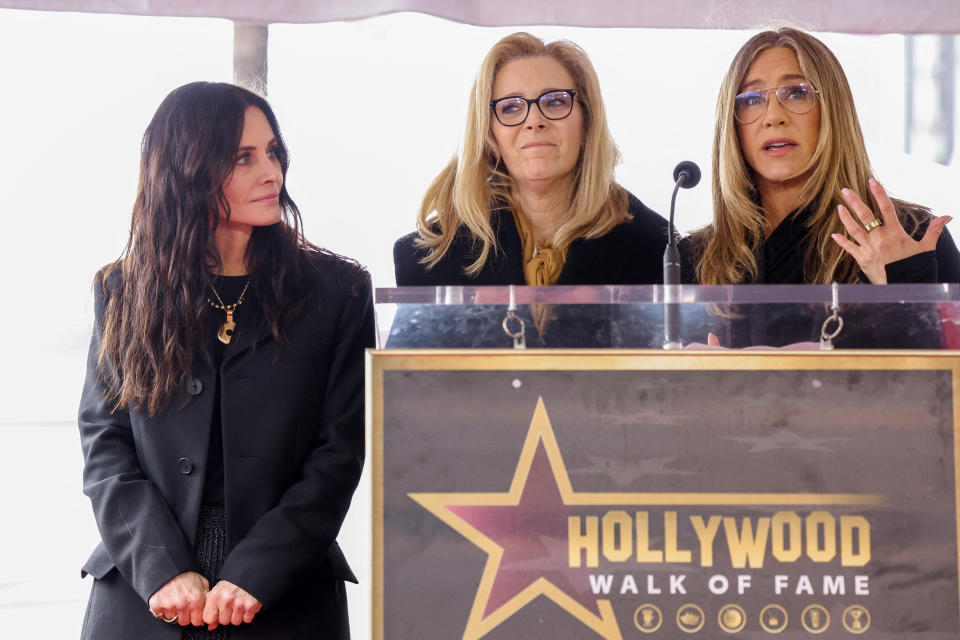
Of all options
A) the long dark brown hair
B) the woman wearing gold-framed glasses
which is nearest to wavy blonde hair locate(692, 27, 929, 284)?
the woman wearing gold-framed glasses

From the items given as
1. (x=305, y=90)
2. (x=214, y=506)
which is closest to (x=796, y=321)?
(x=214, y=506)

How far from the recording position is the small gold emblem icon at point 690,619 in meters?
1.08

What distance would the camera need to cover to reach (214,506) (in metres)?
1.74

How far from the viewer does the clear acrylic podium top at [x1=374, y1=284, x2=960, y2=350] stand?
1132mm

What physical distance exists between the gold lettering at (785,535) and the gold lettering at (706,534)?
2.4 inches

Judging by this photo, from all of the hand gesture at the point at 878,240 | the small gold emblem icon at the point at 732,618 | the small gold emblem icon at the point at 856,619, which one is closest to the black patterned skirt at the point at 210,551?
the small gold emblem icon at the point at 732,618

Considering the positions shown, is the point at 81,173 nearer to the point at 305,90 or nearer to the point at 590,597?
the point at 305,90

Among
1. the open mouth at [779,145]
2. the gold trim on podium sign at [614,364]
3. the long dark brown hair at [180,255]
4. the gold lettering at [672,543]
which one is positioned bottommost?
the gold lettering at [672,543]

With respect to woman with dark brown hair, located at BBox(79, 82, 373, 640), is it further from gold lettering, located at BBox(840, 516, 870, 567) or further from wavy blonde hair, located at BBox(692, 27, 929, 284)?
gold lettering, located at BBox(840, 516, 870, 567)

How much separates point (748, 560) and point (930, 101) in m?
2.10

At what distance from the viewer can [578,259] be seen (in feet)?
6.47

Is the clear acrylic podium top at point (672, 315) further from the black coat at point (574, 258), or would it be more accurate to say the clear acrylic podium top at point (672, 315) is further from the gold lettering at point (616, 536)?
the black coat at point (574, 258)

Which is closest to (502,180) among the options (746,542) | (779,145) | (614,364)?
(779,145)

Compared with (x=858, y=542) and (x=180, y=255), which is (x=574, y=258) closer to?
(x=180, y=255)
